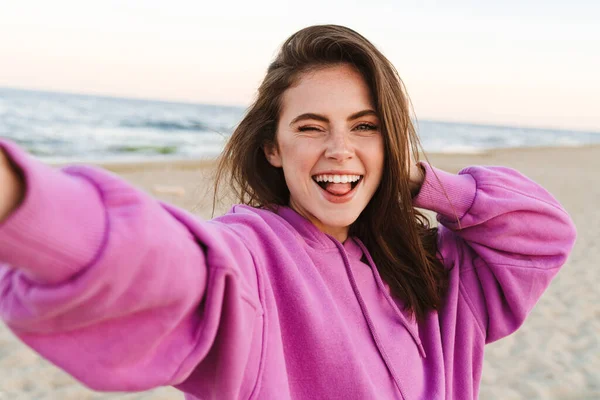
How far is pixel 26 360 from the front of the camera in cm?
333

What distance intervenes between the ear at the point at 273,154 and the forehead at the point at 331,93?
0.50ft

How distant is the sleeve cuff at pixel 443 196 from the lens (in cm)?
194

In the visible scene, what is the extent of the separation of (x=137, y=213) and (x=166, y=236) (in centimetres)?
6

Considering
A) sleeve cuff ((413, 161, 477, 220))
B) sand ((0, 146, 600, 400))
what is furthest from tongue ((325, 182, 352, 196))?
sand ((0, 146, 600, 400))

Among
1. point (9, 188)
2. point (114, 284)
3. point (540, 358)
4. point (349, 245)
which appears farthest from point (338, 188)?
point (540, 358)

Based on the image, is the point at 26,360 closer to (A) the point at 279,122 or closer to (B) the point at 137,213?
(A) the point at 279,122

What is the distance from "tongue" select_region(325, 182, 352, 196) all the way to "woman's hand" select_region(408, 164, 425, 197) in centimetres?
34

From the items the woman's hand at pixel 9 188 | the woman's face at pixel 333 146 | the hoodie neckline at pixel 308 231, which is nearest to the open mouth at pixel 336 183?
the woman's face at pixel 333 146

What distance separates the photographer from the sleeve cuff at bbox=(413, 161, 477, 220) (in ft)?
6.37

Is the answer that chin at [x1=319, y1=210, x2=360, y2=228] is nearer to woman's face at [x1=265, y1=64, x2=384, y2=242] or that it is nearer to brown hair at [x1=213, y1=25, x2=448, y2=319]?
woman's face at [x1=265, y1=64, x2=384, y2=242]

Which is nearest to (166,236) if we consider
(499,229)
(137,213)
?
(137,213)

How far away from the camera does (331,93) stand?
1.71 metres

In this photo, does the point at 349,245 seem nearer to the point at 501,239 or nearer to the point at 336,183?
the point at 336,183

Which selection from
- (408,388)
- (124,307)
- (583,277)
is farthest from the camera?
(583,277)
